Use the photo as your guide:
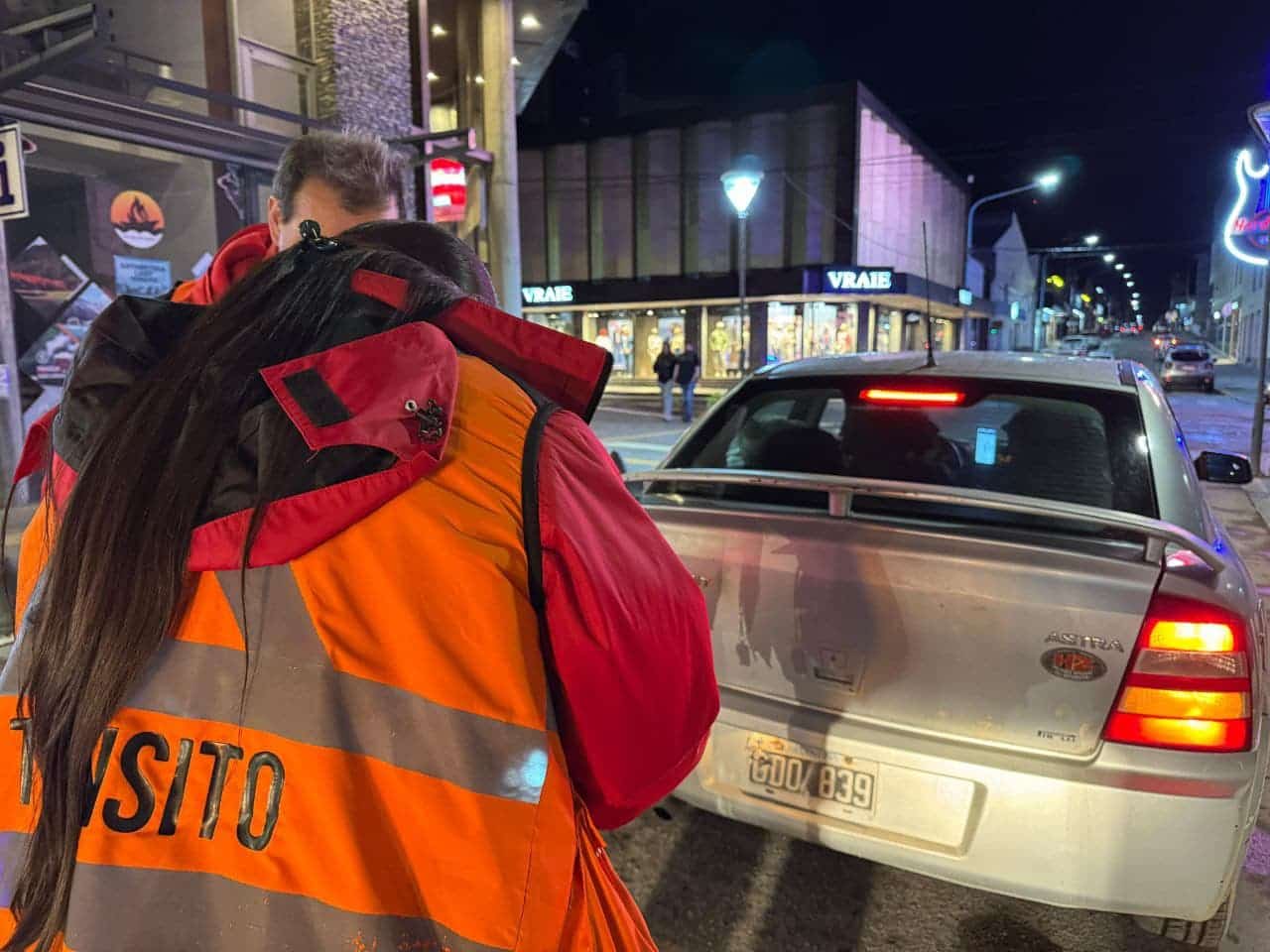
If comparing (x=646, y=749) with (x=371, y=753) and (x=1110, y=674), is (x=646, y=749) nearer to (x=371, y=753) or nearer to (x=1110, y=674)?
(x=371, y=753)

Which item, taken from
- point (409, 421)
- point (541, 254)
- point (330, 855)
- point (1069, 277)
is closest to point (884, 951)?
point (330, 855)

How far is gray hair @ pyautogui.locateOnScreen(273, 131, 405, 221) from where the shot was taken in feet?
4.78

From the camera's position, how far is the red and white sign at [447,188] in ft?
40.4

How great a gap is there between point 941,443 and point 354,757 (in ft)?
9.50

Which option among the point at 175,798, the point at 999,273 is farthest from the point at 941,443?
the point at 999,273

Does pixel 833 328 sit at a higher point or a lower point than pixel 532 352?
higher

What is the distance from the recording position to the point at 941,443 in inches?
134

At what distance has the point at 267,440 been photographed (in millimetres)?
956

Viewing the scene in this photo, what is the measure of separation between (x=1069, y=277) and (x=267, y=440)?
4358 inches

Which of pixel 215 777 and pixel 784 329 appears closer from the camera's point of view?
pixel 215 777

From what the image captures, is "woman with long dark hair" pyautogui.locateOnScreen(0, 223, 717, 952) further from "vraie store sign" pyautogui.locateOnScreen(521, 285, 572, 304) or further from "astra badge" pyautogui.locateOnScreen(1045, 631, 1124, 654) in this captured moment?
"vraie store sign" pyautogui.locateOnScreen(521, 285, 572, 304)

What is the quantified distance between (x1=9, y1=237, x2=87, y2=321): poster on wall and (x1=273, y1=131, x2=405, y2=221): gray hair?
8.21m

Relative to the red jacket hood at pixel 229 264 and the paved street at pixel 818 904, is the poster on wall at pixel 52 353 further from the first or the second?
the red jacket hood at pixel 229 264

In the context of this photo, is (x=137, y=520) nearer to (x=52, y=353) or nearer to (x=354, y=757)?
(x=354, y=757)
